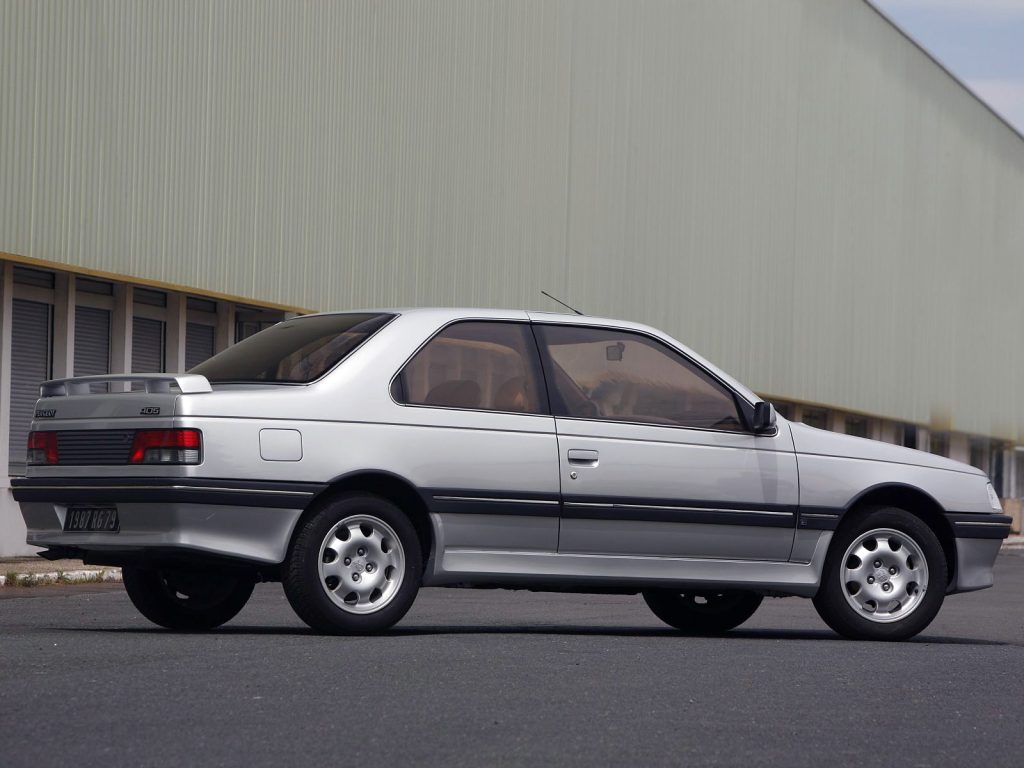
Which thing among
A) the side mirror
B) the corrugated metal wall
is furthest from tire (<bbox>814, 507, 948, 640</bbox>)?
the corrugated metal wall

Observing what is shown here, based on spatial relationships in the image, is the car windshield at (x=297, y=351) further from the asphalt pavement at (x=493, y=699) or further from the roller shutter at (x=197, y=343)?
the roller shutter at (x=197, y=343)

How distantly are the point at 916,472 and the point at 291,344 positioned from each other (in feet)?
11.8

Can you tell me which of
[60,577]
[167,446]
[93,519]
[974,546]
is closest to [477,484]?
[167,446]

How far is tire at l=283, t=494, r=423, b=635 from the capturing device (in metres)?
8.72

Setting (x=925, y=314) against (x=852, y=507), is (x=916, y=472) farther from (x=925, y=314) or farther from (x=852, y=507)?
(x=925, y=314)

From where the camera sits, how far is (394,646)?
27.7 ft

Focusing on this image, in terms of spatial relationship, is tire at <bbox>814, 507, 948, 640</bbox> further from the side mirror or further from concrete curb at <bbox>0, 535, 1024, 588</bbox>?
concrete curb at <bbox>0, 535, 1024, 588</bbox>

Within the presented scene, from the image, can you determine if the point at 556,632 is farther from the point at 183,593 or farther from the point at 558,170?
the point at 558,170

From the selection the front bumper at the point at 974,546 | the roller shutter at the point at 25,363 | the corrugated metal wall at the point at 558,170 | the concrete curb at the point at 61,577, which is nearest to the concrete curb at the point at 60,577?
the concrete curb at the point at 61,577

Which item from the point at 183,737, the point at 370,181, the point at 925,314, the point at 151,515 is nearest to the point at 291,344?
the point at 151,515

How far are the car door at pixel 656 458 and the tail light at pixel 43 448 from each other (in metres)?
2.53

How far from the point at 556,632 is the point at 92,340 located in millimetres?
12353

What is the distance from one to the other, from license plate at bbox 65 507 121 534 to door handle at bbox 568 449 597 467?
7.61 feet

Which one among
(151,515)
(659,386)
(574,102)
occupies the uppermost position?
(574,102)
